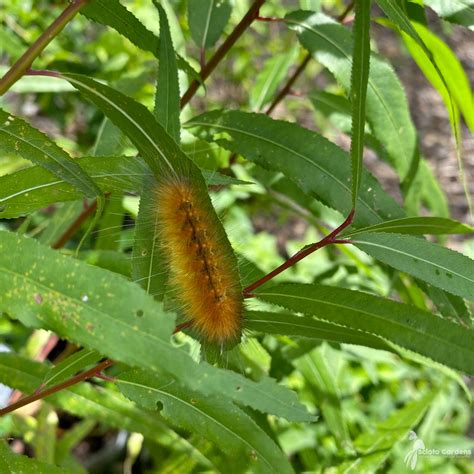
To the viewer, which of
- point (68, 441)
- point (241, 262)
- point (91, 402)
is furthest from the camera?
point (68, 441)

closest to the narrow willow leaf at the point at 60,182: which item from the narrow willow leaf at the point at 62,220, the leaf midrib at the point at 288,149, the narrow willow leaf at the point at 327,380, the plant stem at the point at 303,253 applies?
the plant stem at the point at 303,253

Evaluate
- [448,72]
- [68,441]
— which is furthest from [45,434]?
[448,72]

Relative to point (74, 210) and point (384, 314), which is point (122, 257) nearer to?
point (74, 210)

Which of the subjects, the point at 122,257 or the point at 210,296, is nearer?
the point at 210,296

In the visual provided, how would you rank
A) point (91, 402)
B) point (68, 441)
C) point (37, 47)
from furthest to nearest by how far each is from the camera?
point (68, 441) < point (91, 402) < point (37, 47)

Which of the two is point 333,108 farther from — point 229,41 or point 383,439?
point 383,439

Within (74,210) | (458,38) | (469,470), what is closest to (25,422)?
(74,210)

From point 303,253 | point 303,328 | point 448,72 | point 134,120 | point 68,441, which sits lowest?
point 68,441
